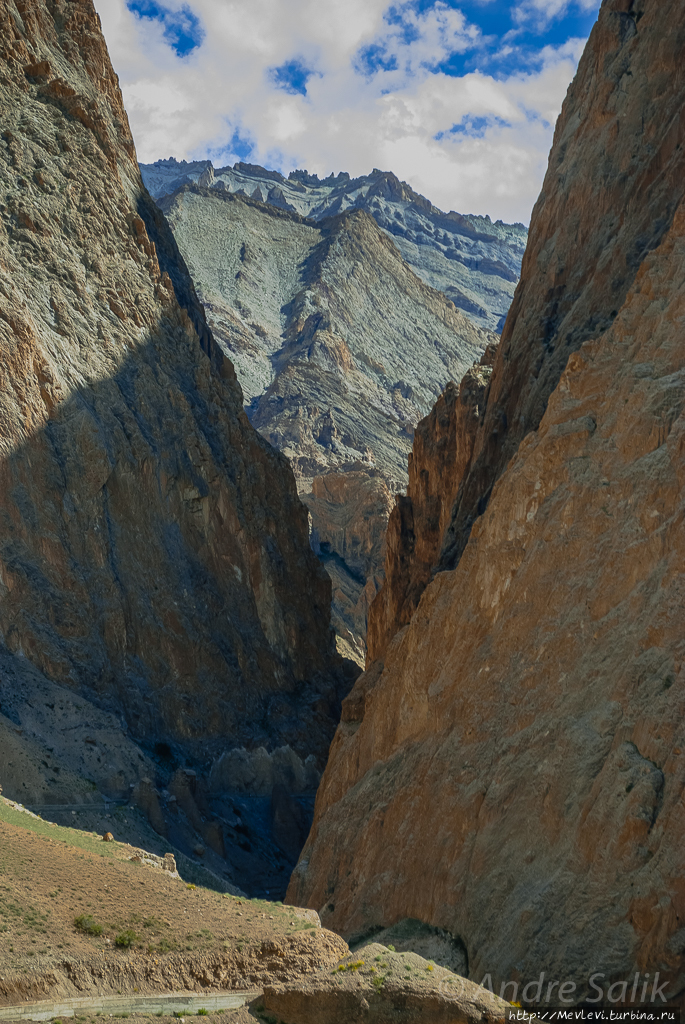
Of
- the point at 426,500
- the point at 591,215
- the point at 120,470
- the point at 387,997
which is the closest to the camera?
the point at 387,997

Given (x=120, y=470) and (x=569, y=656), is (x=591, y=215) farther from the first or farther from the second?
(x=120, y=470)

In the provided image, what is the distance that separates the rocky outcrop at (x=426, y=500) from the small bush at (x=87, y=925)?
109 ft

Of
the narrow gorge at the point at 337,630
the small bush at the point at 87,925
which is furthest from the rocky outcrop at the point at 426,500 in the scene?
the small bush at the point at 87,925

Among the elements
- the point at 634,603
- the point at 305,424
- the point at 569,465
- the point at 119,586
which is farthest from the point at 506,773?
the point at 305,424

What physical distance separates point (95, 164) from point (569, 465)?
1903 inches

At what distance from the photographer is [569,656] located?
27703 mm

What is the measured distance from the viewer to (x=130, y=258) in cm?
7019

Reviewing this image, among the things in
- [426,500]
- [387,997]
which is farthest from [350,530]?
[387,997]

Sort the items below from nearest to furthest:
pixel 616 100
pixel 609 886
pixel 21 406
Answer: pixel 609 886
pixel 616 100
pixel 21 406

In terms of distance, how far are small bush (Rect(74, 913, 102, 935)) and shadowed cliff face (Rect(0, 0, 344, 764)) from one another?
28.0 m

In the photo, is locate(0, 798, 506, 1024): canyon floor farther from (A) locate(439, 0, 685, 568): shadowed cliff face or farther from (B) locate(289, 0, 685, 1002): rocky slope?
(A) locate(439, 0, 685, 568): shadowed cliff face

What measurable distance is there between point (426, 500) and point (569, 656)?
3762cm

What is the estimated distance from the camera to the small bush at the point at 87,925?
24016mm

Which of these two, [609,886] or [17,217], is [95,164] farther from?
[609,886]
